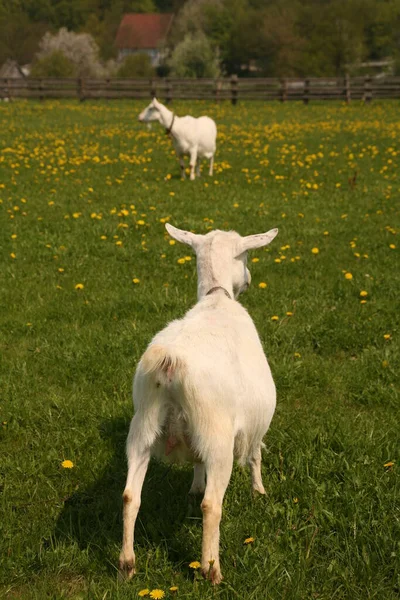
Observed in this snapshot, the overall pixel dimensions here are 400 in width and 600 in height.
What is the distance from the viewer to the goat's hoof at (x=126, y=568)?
2.80 meters

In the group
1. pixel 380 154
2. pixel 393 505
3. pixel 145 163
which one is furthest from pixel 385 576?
pixel 380 154

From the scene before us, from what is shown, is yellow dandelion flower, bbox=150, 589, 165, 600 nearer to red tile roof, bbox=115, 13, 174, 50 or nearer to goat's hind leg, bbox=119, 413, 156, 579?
goat's hind leg, bbox=119, 413, 156, 579

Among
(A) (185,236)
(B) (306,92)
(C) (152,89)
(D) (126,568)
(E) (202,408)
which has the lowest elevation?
(D) (126,568)

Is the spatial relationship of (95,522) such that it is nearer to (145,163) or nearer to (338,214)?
(338,214)

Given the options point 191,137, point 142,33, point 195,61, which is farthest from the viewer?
point 142,33

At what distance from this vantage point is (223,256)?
378 cm

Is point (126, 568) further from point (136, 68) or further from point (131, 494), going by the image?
point (136, 68)

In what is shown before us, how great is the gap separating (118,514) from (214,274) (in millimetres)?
1367

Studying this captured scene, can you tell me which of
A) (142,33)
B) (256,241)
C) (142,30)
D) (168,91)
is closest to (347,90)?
(168,91)

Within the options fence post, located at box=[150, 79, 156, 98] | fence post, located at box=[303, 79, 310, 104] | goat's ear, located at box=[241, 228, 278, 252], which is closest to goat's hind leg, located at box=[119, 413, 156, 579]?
goat's ear, located at box=[241, 228, 278, 252]

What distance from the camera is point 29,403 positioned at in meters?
4.47

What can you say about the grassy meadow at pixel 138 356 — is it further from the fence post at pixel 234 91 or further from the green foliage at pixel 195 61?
the green foliage at pixel 195 61

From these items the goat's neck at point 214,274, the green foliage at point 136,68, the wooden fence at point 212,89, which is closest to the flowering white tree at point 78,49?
the green foliage at point 136,68

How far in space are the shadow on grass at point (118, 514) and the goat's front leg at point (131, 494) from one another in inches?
6.3
